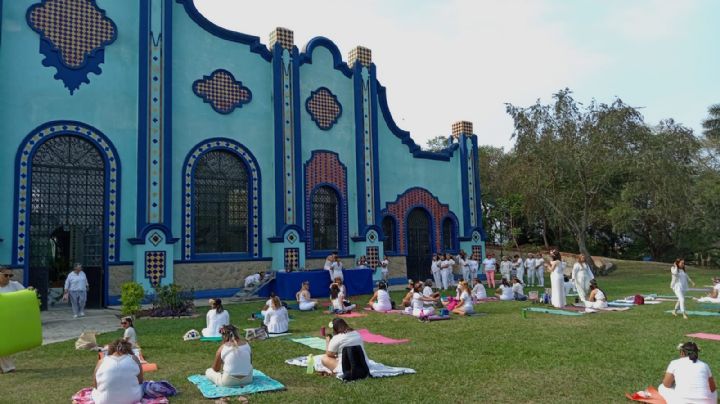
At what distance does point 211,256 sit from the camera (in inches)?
723

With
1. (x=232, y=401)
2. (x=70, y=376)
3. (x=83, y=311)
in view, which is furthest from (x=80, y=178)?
(x=232, y=401)

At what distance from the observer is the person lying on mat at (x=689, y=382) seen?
555cm

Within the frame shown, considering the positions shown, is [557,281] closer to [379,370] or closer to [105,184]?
[379,370]

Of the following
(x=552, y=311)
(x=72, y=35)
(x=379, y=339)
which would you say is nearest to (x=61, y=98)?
(x=72, y=35)

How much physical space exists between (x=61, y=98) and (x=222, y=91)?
5.12m

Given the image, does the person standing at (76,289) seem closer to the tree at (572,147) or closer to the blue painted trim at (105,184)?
the blue painted trim at (105,184)

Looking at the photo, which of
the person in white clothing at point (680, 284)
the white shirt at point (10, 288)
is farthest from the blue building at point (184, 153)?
the person in white clothing at point (680, 284)

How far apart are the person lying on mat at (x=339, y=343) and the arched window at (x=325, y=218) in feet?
44.6

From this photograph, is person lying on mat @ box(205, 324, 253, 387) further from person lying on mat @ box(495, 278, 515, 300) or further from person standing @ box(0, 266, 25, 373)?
person lying on mat @ box(495, 278, 515, 300)

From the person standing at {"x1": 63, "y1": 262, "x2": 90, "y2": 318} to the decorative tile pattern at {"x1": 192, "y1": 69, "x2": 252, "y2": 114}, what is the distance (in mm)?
7460

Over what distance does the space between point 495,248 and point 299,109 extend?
25343 mm

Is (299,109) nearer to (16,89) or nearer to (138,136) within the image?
(138,136)

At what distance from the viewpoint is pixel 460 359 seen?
8.21 metres

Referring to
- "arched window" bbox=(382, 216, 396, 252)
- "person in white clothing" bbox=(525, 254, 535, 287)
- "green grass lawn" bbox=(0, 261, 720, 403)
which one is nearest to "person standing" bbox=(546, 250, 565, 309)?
"green grass lawn" bbox=(0, 261, 720, 403)
